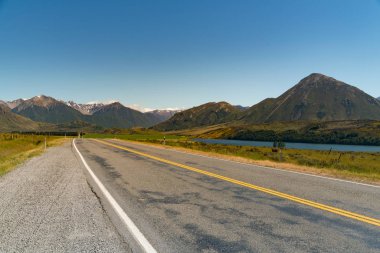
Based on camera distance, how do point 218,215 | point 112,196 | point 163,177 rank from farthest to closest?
point 163,177 < point 112,196 < point 218,215

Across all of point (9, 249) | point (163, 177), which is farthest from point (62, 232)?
point (163, 177)

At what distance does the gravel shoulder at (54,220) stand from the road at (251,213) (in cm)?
76

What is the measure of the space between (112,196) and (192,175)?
477 cm

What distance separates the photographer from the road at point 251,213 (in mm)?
5258

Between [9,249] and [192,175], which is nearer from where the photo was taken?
[9,249]

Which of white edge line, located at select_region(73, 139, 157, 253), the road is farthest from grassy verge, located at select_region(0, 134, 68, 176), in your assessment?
the road

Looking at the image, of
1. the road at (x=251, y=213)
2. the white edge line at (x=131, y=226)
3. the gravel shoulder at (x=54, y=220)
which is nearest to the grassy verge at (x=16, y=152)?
the gravel shoulder at (x=54, y=220)

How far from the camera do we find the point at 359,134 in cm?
17962

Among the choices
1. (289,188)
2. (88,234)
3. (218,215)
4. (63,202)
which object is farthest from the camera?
(289,188)

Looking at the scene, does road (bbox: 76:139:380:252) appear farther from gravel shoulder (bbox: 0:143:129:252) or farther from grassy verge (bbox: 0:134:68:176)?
grassy verge (bbox: 0:134:68:176)

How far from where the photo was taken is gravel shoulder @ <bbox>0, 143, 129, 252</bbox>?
5211 millimetres

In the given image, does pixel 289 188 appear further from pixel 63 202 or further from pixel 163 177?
pixel 63 202

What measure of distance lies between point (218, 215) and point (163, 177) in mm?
6106

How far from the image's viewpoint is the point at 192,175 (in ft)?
43.9
